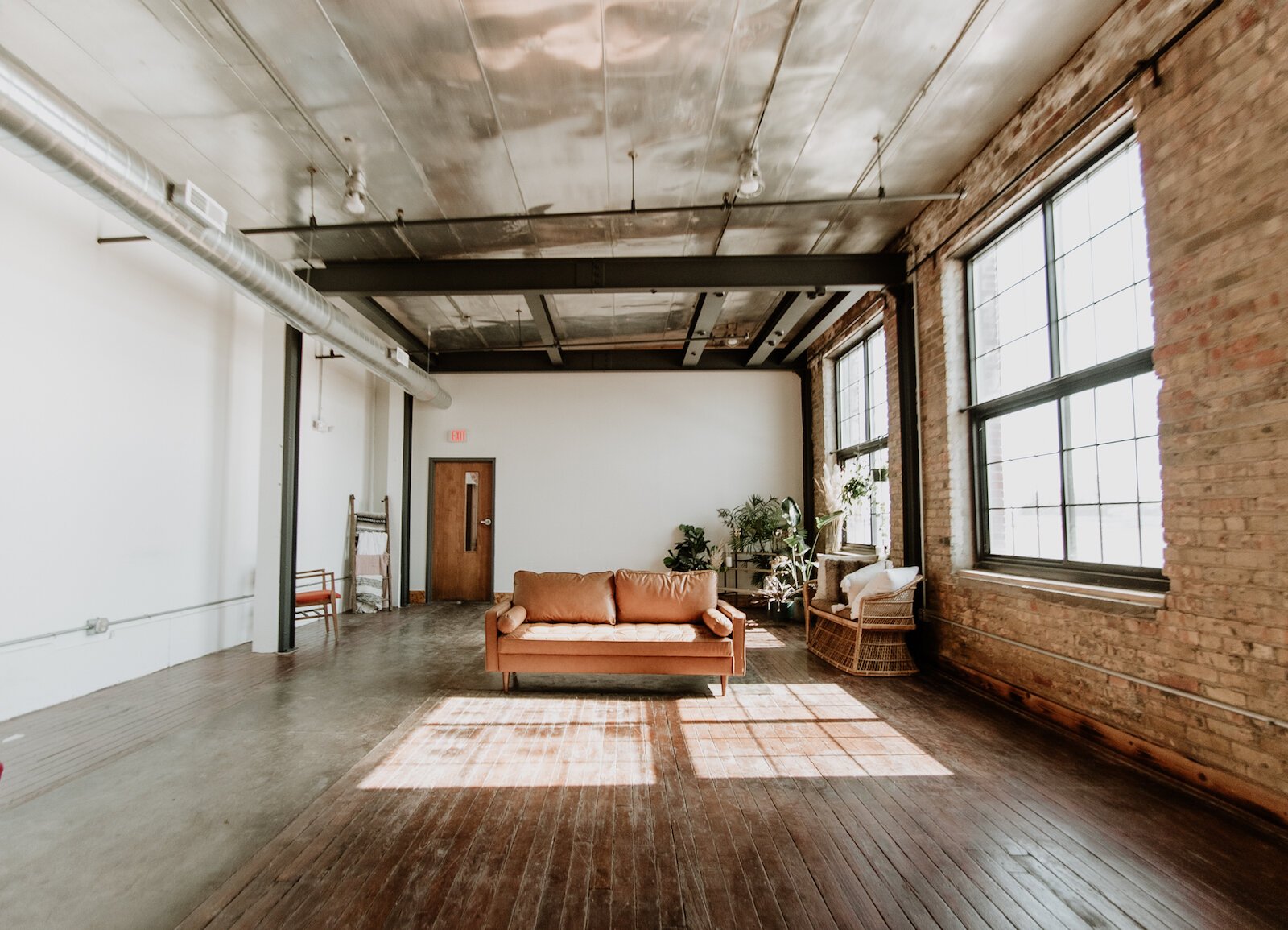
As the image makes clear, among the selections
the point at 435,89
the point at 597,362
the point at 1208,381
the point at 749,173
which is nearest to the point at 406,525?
the point at 597,362

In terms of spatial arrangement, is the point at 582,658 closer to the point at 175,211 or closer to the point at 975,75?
the point at 175,211

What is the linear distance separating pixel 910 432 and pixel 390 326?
6636 mm

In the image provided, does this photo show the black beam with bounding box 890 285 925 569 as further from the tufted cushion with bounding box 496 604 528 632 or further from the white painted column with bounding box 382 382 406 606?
the white painted column with bounding box 382 382 406 606

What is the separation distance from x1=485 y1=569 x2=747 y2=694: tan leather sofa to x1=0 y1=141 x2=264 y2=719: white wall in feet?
10.00

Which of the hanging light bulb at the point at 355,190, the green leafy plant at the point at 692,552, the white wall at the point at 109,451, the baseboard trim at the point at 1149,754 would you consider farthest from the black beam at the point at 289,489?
the baseboard trim at the point at 1149,754

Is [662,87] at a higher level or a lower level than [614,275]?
higher

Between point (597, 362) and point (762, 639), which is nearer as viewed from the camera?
point (762, 639)

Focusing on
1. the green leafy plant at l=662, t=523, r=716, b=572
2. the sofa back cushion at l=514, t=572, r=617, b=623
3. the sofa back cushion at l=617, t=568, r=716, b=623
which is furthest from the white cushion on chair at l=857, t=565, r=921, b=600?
the green leafy plant at l=662, t=523, r=716, b=572

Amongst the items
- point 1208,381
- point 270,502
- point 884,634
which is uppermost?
point 1208,381

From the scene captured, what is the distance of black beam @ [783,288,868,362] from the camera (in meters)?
7.38

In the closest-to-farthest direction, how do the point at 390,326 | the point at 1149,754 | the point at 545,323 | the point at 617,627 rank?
1. the point at 1149,754
2. the point at 617,627
3. the point at 545,323
4. the point at 390,326

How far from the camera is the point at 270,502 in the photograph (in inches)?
245

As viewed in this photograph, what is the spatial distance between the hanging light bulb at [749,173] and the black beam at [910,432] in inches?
93.3

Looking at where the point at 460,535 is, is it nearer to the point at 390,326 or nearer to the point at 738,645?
the point at 390,326
